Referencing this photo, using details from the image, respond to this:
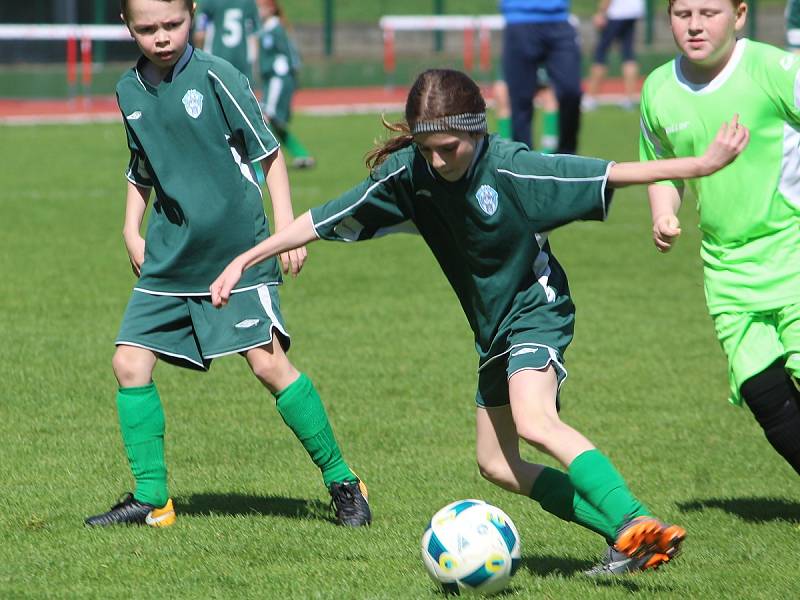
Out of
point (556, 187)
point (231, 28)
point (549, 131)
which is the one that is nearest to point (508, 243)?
point (556, 187)

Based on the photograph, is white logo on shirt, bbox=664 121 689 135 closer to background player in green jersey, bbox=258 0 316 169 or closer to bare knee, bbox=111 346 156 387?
bare knee, bbox=111 346 156 387

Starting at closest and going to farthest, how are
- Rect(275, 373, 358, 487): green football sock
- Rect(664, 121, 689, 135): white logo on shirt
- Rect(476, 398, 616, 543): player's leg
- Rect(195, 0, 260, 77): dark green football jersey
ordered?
Rect(476, 398, 616, 543): player's leg → Rect(664, 121, 689, 135): white logo on shirt → Rect(275, 373, 358, 487): green football sock → Rect(195, 0, 260, 77): dark green football jersey

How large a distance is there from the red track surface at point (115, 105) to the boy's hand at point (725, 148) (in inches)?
748

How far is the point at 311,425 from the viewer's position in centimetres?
486

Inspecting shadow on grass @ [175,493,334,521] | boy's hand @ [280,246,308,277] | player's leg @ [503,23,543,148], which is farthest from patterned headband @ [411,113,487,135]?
player's leg @ [503,23,543,148]

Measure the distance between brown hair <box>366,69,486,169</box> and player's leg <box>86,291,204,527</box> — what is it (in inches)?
44.3

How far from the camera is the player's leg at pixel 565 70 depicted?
42.3 ft

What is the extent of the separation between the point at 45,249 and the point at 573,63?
5.11 metres

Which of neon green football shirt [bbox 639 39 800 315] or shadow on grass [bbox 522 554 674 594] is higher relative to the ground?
neon green football shirt [bbox 639 39 800 315]

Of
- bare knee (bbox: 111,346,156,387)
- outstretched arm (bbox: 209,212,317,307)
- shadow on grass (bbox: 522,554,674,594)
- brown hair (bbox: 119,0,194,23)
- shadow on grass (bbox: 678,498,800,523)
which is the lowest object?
shadow on grass (bbox: 678,498,800,523)

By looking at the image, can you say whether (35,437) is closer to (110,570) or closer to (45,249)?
(110,570)

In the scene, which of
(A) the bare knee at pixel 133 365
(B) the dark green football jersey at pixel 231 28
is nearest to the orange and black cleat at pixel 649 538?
(A) the bare knee at pixel 133 365

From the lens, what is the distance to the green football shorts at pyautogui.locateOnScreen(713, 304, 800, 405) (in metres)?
4.62

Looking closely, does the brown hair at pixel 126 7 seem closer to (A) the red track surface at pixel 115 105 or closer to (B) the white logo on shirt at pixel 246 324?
(B) the white logo on shirt at pixel 246 324
